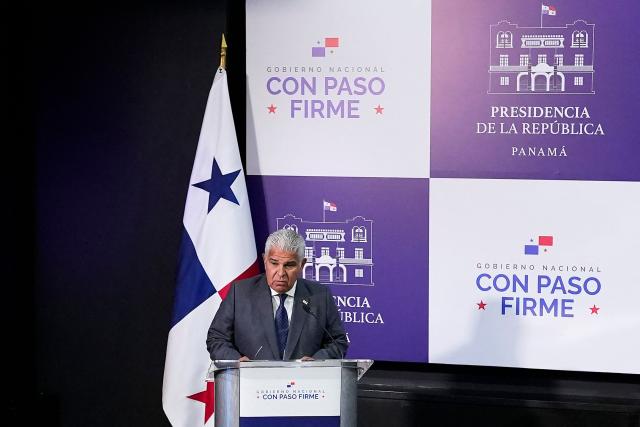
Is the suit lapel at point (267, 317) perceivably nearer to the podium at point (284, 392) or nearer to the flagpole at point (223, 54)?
the podium at point (284, 392)

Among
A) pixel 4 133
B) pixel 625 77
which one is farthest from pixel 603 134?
pixel 4 133

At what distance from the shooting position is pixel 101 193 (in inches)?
209

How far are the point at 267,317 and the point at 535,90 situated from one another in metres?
1.87

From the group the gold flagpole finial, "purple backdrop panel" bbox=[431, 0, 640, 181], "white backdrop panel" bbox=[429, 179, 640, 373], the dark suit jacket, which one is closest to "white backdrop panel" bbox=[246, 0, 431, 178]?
"purple backdrop panel" bbox=[431, 0, 640, 181]

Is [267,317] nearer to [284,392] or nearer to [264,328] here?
[264,328]

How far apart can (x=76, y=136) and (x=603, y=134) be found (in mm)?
2629

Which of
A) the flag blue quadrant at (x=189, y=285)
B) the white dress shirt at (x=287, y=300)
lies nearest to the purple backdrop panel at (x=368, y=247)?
the flag blue quadrant at (x=189, y=285)

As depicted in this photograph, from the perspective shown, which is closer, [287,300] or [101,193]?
[287,300]

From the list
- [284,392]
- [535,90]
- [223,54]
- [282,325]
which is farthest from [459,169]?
[284,392]

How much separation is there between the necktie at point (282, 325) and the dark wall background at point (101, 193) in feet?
4.54

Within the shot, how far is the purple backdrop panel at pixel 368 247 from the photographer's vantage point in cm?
500

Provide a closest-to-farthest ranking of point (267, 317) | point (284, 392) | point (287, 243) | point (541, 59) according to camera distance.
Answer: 1. point (284, 392)
2. point (287, 243)
3. point (267, 317)
4. point (541, 59)

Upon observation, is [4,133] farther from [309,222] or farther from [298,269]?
[298,269]

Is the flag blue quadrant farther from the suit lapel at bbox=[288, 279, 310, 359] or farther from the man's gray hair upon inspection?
the man's gray hair
